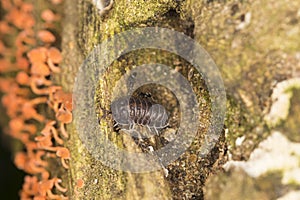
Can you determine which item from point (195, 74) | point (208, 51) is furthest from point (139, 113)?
point (208, 51)

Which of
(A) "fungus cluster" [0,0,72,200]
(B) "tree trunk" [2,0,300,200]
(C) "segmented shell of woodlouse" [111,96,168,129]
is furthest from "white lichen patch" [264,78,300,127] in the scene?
(A) "fungus cluster" [0,0,72,200]

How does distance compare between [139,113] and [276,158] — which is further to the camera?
[139,113]

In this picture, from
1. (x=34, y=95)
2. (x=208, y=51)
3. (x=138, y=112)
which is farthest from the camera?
(x=34, y=95)

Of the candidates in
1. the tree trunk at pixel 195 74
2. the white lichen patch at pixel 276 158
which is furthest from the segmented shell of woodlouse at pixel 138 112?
the white lichen patch at pixel 276 158

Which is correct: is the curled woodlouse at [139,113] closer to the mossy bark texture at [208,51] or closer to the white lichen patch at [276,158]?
the mossy bark texture at [208,51]

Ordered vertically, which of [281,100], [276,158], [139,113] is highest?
[139,113]

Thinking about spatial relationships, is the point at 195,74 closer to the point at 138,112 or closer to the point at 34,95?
the point at 138,112

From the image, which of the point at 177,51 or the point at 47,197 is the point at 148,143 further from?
the point at 47,197
